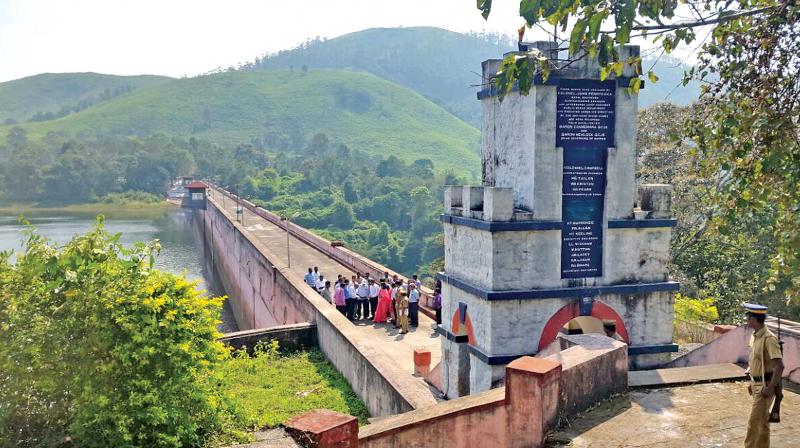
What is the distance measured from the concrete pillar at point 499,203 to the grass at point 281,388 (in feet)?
11.8

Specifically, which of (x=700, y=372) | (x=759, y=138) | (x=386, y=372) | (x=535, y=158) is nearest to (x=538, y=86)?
(x=535, y=158)

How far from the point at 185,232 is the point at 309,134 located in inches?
3306

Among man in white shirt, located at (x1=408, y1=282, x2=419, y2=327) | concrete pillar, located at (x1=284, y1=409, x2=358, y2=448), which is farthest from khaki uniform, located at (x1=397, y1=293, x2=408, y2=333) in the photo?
concrete pillar, located at (x1=284, y1=409, x2=358, y2=448)

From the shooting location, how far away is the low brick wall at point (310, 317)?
28.8 ft

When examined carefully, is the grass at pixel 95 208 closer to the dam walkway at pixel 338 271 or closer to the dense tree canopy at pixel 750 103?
the dam walkway at pixel 338 271

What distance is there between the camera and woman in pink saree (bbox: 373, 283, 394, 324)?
15.1m

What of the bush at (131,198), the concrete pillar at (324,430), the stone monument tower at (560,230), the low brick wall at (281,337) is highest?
the stone monument tower at (560,230)

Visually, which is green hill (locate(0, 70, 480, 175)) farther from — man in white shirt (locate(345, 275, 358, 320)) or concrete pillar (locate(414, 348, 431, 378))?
concrete pillar (locate(414, 348, 431, 378))

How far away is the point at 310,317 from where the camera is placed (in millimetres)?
14617

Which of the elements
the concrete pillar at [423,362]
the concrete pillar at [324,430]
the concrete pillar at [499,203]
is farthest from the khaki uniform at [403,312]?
the concrete pillar at [324,430]

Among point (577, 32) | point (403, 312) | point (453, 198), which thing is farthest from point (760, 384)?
point (403, 312)

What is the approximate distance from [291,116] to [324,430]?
159935mm

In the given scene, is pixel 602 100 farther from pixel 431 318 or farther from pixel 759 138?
pixel 431 318

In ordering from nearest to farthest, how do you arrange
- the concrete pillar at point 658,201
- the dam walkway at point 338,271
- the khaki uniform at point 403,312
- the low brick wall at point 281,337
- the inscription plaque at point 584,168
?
the inscription plaque at point 584,168 < the concrete pillar at point 658,201 < the low brick wall at point 281,337 < the dam walkway at point 338,271 < the khaki uniform at point 403,312
